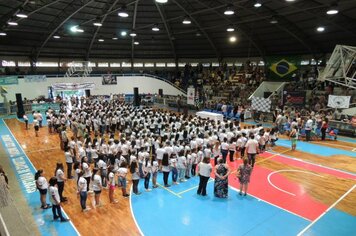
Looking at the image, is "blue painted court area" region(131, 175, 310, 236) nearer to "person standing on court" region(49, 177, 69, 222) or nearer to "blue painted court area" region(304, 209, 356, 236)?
"blue painted court area" region(304, 209, 356, 236)

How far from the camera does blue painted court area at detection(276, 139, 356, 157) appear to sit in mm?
14578

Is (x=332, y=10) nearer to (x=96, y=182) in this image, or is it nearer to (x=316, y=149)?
(x=316, y=149)

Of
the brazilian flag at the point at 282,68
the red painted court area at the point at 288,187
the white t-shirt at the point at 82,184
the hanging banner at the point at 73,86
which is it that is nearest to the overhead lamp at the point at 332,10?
the red painted court area at the point at 288,187

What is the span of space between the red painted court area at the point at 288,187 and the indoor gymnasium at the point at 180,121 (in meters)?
0.06

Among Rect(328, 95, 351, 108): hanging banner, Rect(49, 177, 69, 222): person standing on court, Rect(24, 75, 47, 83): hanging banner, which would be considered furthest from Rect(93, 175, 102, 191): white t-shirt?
Rect(24, 75, 47, 83): hanging banner

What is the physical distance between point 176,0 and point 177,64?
15.1m

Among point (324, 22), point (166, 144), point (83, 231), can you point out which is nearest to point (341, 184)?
point (166, 144)

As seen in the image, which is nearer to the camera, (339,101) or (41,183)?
(41,183)

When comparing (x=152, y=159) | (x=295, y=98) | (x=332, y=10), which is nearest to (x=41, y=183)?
(x=152, y=159)

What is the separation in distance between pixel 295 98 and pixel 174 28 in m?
15.6

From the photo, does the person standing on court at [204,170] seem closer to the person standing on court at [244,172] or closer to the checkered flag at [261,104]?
the person standing on court at [244,172]

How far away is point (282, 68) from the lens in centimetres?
2792

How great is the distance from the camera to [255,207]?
28.5 feet

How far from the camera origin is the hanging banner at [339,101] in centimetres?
1881
